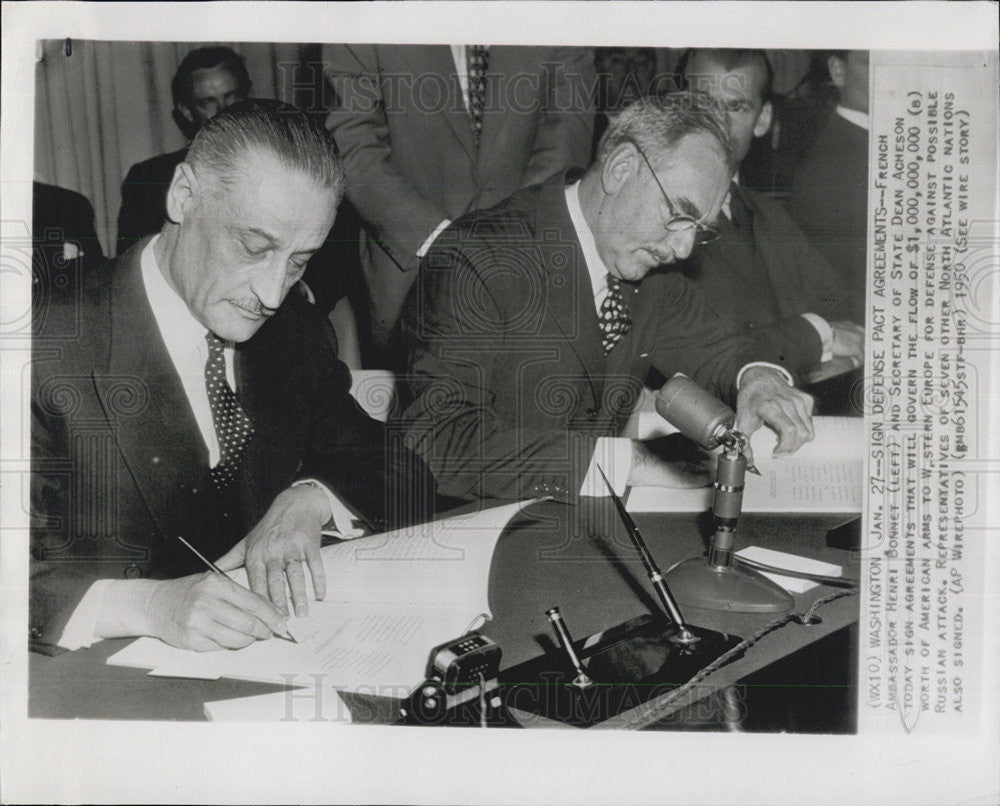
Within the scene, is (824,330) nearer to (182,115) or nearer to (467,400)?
(467,400)

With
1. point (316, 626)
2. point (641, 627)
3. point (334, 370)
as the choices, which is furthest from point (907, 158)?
point (316, 626)

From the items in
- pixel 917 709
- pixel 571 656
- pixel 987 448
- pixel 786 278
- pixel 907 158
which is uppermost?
pixel 907 158

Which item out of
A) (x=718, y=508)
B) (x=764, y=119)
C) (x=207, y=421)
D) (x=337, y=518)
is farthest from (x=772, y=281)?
(x=207, y=421)

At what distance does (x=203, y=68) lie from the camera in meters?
1.18

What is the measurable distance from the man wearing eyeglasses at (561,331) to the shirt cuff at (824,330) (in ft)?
0.22

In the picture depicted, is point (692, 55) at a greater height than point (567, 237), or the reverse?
point (692, 55)

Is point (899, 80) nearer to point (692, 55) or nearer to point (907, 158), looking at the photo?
point (907, 158)

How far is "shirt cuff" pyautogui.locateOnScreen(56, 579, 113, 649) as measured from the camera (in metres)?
1.17

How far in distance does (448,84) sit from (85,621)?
92 centimetres

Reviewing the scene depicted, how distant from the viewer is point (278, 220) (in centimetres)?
116

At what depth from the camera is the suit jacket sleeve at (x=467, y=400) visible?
1196 millimetres

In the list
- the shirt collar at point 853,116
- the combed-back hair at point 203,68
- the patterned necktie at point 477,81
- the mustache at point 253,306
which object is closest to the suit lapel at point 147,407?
the mustache at point 253,306

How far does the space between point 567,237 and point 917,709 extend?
844 millimetres

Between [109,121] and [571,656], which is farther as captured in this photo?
[109,121]
